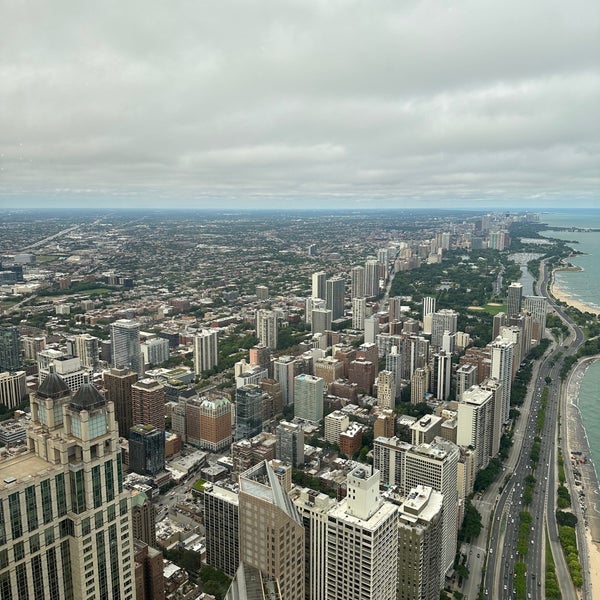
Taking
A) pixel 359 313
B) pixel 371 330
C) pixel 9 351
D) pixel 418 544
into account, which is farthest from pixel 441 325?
pixel 418 544

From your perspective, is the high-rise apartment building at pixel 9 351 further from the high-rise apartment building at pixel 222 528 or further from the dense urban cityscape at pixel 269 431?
the high-rise apartment building at pixel 222 528

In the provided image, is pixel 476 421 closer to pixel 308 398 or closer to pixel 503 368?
pixel 503 368

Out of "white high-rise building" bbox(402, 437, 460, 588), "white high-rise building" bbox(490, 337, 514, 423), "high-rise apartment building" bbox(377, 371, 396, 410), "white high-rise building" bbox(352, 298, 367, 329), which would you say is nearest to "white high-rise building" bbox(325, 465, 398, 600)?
"white high-rise building" bbox(402, 437, 460, 588)

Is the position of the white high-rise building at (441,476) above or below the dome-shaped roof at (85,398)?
below

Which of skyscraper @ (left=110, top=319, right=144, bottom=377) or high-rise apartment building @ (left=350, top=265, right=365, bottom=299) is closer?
skyscraper @ (left=110, top=319, right=144, bottom=377)

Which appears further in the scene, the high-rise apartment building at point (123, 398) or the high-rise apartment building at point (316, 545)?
the high-rise apartment building at point (123, 398)

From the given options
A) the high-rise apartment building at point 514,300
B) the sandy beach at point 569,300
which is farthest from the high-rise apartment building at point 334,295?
the sandy beach at point 569,300

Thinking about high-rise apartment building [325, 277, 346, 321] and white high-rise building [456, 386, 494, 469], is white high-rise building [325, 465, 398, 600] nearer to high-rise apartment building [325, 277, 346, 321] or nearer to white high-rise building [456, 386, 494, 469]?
white high-rise building [456, 386, 494, 469]
